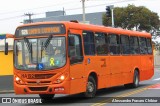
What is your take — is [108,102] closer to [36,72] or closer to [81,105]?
[81,105]

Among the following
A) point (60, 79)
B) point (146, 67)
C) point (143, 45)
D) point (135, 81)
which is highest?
point (143, 45)

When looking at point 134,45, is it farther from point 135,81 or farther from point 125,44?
point 135,81

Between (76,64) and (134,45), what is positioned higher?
(134,45)

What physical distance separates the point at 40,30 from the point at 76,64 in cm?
177

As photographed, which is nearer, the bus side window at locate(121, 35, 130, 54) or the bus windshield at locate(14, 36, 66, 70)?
the bus windshield at locate(14, 36, 66, 70)

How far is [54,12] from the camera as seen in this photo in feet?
378

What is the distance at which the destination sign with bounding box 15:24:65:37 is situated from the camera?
1506cm

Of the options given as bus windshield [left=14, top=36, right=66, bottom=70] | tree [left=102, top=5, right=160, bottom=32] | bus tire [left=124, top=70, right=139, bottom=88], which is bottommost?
bus tire [left=124, top=70, right=139, bottom=88]

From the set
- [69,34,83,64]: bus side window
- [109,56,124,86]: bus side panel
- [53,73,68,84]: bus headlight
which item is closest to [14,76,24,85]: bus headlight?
[53,73,68,84]: bus headlight

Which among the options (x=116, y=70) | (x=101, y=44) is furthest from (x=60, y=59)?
(x=116, y=70)

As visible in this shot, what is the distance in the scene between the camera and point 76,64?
1533 cm

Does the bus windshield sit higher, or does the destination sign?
the destination sign

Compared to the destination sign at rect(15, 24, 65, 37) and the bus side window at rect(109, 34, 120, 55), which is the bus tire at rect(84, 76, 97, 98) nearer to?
the bus side window at rect(109, 34, 120, 55)

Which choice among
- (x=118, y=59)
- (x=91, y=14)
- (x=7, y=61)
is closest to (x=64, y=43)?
(x=118, y=59)
